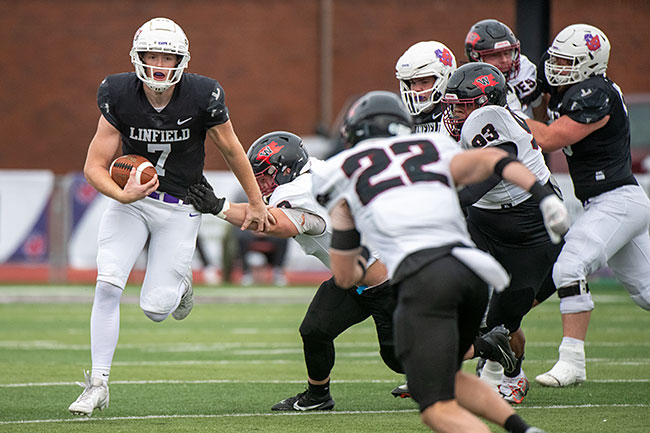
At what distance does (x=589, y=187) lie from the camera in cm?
648

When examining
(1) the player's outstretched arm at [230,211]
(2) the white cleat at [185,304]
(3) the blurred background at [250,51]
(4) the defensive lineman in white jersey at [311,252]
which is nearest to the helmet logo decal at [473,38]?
(4) the defensive lineman in white jersey at [311,252]

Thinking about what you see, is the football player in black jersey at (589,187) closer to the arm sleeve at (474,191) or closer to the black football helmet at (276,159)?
the arm sleeve at (474,191)

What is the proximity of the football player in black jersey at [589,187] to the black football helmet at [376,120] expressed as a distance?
2.37 metres

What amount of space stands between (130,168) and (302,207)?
0.91m

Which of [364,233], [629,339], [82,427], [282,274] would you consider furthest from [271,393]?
[282,274]

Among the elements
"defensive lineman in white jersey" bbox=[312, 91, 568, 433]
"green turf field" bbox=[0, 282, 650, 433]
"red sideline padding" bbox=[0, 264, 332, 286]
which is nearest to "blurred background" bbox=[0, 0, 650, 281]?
"red sideline padding" bbox=[0, 264, 332, 286]

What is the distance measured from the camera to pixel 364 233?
3963 mm

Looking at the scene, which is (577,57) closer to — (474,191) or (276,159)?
(474,191)

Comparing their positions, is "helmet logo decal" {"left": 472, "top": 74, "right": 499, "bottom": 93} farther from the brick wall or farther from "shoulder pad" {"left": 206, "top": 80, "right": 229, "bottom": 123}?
the brick wall

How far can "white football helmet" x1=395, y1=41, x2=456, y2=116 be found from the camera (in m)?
6.06

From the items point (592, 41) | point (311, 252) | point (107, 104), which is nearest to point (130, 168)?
point (107, 104)

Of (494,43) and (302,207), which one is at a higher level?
(494,43)

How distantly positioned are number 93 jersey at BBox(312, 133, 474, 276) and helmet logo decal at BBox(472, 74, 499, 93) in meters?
1.70

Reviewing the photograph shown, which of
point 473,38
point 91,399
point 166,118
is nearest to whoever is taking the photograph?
point 91,399
